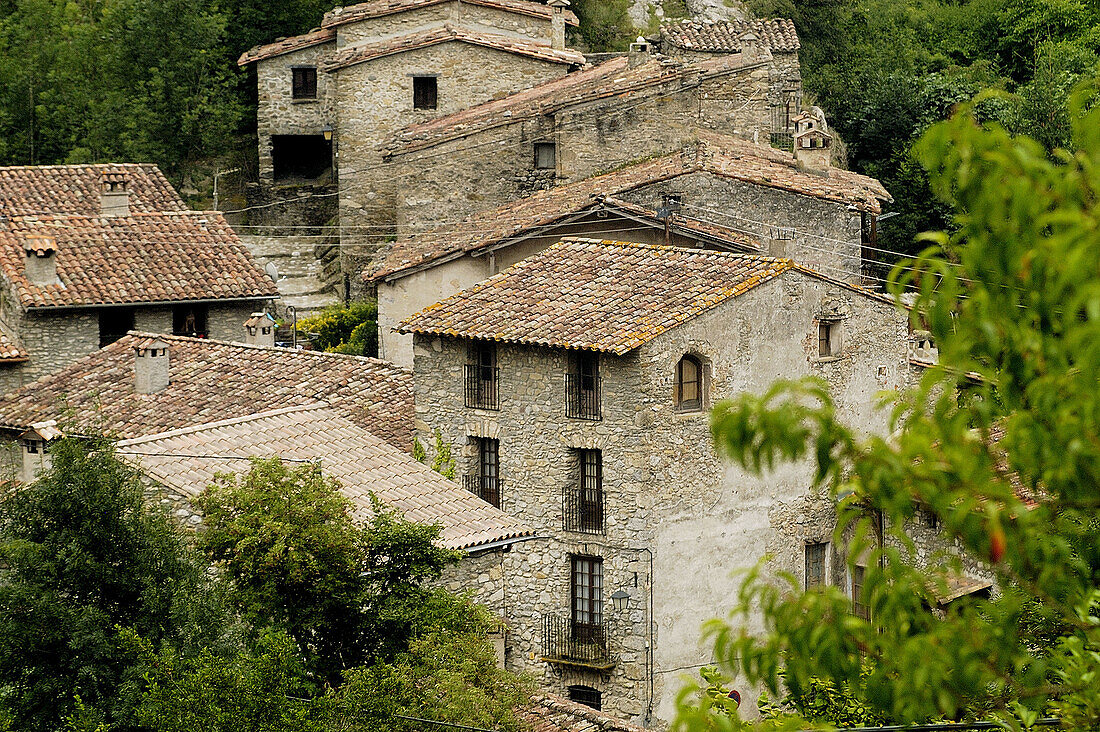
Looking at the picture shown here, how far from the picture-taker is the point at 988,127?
18.6ft

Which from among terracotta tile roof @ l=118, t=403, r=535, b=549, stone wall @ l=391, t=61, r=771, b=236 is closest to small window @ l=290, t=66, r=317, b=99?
stone wall @ l=391, t=61, r=771, b=236

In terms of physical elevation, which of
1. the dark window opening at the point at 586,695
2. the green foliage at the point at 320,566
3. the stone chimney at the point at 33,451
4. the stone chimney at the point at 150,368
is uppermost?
the stone chimney at the point at 150,368

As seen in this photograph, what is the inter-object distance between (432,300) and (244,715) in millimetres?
15751

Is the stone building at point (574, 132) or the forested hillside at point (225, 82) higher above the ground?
the forested hillside at point (225, 82)

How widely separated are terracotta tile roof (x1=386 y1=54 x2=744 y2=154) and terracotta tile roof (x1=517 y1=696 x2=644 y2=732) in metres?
15.6

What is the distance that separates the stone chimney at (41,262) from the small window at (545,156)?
8.84 meters

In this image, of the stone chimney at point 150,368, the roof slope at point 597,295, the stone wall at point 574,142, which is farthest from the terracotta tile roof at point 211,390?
the stone wall at point 574,142

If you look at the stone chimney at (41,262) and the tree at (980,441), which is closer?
the tree at (980,441)

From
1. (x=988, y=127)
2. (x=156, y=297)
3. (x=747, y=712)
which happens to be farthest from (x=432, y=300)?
(x=988, y=127)

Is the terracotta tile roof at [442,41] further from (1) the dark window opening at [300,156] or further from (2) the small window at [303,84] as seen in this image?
(1) the dark window opening at [300,156]

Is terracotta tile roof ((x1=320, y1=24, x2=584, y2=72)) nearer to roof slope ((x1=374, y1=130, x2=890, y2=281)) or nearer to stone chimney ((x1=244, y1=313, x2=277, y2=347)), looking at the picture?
roof slope ((x1=374, y1=130, x2=890, y2=281))

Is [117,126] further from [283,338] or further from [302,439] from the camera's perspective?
[302,439]

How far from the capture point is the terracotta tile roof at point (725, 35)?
120 feet

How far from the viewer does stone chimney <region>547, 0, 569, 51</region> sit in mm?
36156
